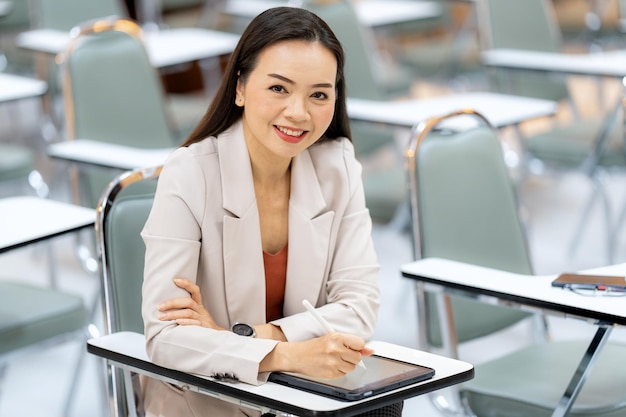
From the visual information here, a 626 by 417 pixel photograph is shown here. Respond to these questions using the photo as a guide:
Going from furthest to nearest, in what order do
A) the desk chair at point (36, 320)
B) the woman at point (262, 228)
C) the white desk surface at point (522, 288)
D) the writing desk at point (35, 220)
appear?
1. the desk chair at point (36, 320)
2. the writing desk at point (35, 220)
3. the white desk surface at point (522, 288)
4. the woman at point (262, 228)

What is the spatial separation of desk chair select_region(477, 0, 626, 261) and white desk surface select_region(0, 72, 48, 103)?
1814mm

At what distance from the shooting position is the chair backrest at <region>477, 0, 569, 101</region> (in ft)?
16.6

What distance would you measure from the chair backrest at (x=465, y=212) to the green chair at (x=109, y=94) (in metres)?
1.13

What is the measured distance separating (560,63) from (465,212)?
80.7 inches

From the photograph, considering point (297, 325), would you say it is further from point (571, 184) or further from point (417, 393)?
point (571, 184)

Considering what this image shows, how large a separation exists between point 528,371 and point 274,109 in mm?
924

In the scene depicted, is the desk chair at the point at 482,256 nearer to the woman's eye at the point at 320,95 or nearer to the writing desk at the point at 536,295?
the writing desk at the point at 536,295

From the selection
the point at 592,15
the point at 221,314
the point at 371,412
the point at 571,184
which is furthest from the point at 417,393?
the point at 592,15

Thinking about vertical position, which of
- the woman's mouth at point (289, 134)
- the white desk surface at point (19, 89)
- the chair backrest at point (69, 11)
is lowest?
the woman's mouth at point (289, 134)

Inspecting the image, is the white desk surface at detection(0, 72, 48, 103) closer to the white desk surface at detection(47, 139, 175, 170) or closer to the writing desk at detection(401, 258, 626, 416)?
the white desk surface at detection(47, 139, 175, 170)

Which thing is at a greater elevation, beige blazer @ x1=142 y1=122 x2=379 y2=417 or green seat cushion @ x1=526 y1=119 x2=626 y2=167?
green seat cushion @ x1=526 y1=119 x2=626 y2=167

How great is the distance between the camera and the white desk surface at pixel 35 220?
8.68 feet

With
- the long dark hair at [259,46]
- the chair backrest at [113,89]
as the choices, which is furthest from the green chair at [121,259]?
the chair backrest at [113,89]

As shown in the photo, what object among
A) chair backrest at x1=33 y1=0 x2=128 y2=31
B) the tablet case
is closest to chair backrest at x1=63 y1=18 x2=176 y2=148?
chair backrest at x1=33 y1=0 x2=128 y2=31
